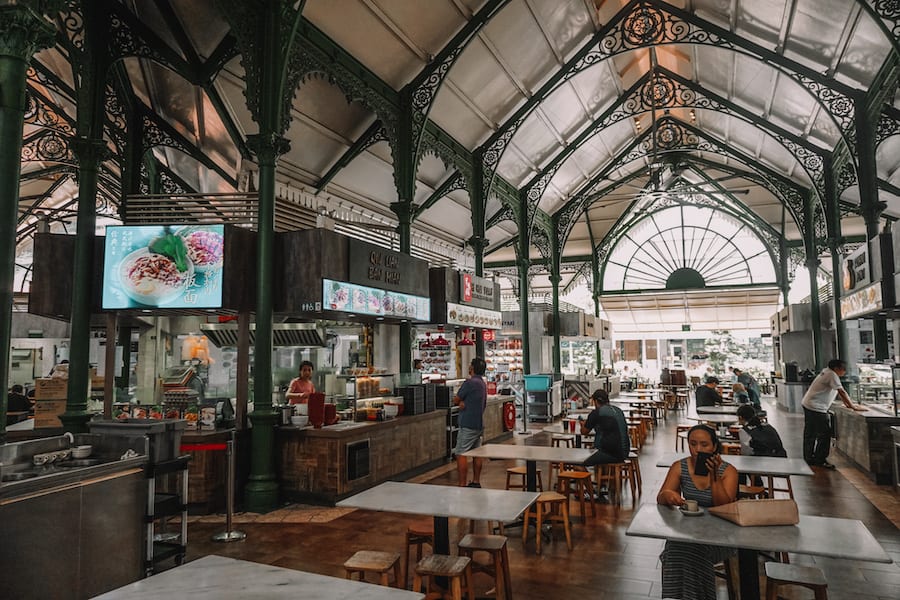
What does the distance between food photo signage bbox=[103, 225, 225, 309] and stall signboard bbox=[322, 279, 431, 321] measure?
1.35 metres

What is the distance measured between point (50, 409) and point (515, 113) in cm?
1069

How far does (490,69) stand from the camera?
38.6ft

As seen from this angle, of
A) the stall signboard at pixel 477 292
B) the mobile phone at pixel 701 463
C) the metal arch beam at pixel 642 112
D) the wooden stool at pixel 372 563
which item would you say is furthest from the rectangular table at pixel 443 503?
the metal arch beam at pixel 642 112

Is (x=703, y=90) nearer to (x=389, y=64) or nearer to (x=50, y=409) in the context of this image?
(x=389, y=64)

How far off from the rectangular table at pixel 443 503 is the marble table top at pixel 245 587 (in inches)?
47.6

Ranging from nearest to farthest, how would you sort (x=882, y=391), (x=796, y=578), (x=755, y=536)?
(x=755, y=536) → (x=796, y=578) → (x=882, y=391)

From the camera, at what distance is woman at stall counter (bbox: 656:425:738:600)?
3.51 meters

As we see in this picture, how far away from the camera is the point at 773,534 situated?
125 inches

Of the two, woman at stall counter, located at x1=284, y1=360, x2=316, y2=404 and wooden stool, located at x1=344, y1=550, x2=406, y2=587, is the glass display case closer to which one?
wooden stool, located at x1=344, y1=550, x2=406, y2=587

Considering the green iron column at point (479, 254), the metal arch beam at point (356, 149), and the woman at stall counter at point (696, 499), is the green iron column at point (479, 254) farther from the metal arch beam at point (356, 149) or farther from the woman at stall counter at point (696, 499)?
the woman at stall counter at point (696, 499)

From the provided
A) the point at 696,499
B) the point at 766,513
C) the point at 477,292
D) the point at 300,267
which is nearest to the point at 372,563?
the point at 696,499

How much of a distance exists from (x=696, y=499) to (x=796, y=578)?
69cm

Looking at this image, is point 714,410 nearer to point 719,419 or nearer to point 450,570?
point 719,419

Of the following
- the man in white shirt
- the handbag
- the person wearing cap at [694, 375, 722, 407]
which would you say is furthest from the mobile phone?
the person wearing cap at [694, 375, 722, 407]
